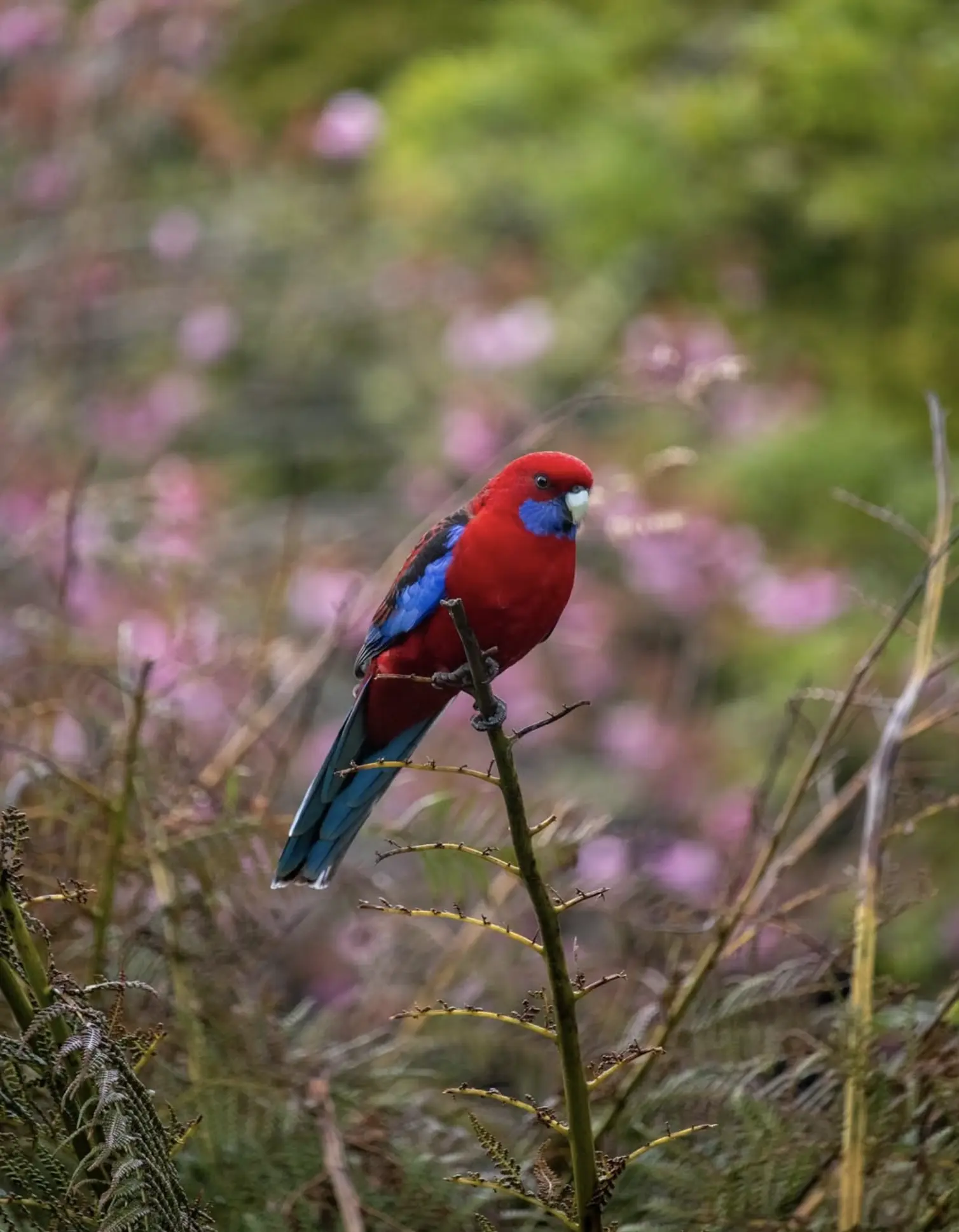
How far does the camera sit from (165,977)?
5.15 ft

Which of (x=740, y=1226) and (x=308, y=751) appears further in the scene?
(x=308, y=751)

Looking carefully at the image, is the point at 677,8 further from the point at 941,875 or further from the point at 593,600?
the point at 941,875

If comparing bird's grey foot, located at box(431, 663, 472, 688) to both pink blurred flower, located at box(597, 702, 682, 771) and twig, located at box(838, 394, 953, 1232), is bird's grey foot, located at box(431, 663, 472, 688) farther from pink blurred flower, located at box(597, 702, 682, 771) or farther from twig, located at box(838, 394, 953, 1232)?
pink blurred flower, located at box(597, 702, 682, 771)

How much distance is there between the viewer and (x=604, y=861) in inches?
A: 161

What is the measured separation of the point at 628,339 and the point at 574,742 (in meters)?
1.59

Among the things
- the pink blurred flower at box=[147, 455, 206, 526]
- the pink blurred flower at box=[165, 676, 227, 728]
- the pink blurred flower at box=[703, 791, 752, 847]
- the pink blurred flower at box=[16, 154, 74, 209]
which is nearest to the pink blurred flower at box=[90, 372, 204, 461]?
the pink blurred flower at box=[147, 455, 206, 526]

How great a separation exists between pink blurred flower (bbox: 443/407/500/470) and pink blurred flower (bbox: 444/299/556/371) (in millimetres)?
245

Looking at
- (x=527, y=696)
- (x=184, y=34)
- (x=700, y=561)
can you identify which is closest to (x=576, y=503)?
(x=700, y=561)

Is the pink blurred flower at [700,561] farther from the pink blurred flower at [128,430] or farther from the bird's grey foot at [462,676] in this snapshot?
the bird's grey foot at [462,676]

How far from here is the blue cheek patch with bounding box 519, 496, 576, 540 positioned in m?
1.65

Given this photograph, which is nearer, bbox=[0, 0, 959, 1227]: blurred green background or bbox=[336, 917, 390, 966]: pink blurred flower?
bbox=[336, 917, 390, 966]: pink blurred flower

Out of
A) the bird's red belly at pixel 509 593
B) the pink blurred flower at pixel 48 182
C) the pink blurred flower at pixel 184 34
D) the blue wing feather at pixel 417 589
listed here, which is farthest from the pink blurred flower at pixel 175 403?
the bird's red belly at pixel 509 593

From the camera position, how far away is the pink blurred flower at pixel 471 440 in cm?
566

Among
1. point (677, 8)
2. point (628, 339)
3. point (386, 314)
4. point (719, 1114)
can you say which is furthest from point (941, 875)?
point (386, 314)
